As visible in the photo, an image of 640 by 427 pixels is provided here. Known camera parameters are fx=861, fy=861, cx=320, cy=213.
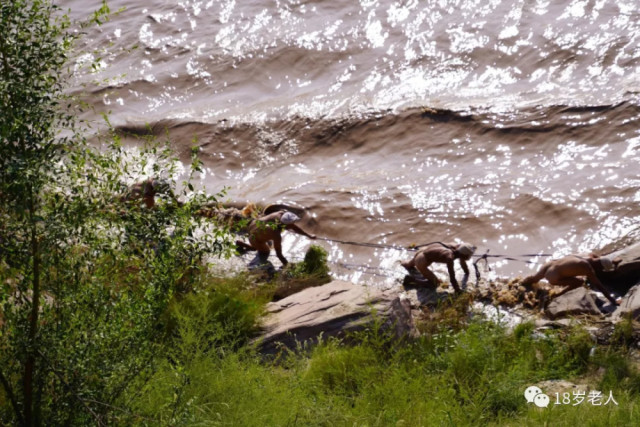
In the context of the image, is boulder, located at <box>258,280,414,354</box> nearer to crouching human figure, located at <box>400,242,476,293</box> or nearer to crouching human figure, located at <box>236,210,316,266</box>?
crouching human figure, located at <box>400,242,476,293</box>

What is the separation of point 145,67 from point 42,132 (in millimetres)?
11479

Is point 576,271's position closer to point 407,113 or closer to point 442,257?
point 442,257

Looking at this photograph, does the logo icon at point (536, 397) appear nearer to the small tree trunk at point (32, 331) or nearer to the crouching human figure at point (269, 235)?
the small tree trunk at point (32, 331)

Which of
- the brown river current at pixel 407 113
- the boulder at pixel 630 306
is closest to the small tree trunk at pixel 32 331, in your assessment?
the brown river current at pixel 407 113

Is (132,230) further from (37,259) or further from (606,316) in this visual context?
(606,316)

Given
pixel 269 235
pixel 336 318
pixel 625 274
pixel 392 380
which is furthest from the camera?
pixel 269 235

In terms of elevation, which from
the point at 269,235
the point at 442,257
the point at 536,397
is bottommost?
the point at 442,257

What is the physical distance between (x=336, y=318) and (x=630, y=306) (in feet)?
8.55

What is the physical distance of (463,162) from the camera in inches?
448

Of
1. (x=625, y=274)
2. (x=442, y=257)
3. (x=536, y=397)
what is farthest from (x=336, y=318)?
(x=625, y=274)

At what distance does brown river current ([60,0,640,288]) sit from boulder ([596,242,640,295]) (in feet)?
2.56

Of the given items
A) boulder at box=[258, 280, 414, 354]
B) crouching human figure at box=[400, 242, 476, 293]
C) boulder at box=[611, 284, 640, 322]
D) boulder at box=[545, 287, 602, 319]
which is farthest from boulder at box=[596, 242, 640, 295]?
boulder at box=[258, 280, 414, 354]

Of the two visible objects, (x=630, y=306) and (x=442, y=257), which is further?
(x=442, y=257)

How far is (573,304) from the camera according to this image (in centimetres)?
782
